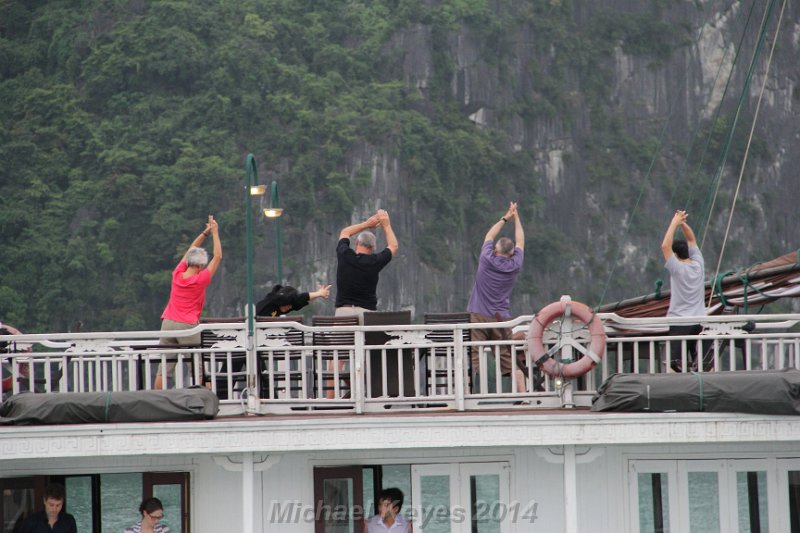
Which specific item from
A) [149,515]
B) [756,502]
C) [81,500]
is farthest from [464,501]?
[81,500]

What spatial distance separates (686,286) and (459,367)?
1844mm

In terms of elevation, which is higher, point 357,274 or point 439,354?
point 357,274

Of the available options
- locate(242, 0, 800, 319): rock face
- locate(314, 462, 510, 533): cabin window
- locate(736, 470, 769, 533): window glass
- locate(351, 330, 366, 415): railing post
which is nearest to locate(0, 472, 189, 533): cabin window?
locate(314, 462, 510, 533): cabin window

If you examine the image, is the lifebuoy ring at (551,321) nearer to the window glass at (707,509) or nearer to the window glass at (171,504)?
the window glass at (707,509)

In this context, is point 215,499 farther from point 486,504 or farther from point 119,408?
point 486,504

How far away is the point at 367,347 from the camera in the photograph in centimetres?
850

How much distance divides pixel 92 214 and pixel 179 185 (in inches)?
171

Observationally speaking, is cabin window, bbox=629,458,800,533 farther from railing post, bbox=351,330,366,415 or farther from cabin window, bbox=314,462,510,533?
railing post, bbox=351,330,366,415

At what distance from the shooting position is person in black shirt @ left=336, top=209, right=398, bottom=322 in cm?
943

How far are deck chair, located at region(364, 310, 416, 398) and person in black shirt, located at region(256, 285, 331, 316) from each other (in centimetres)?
99

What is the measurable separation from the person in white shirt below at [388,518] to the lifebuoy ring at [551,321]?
4.28 ft

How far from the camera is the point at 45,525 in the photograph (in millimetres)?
8281

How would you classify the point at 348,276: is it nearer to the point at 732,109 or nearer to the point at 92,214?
the point at 92,214

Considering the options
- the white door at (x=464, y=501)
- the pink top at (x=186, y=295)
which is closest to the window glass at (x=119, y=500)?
the pink top at (x=186, y=295)
